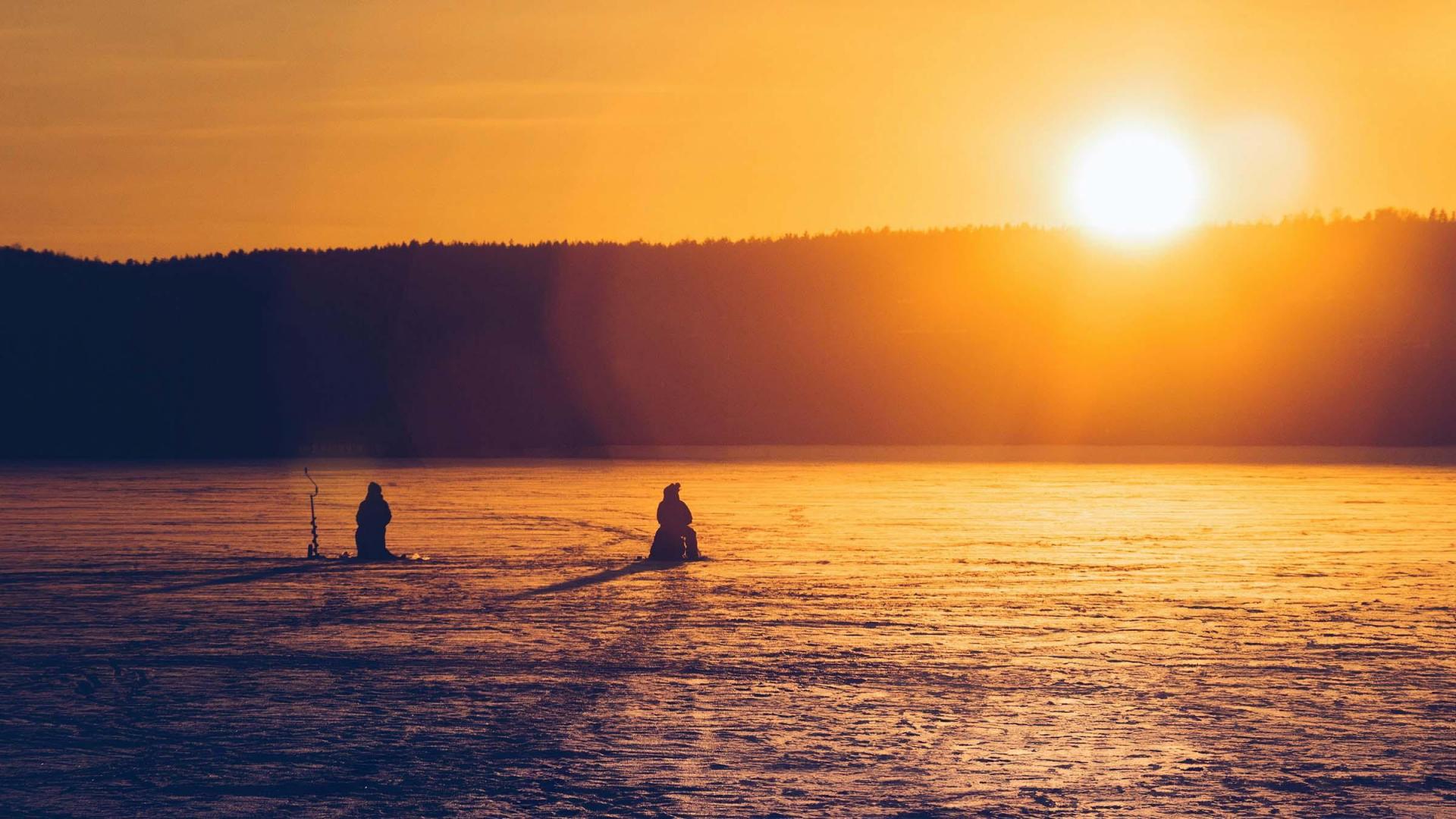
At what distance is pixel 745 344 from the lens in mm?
82688

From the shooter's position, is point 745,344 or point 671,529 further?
point 745,344

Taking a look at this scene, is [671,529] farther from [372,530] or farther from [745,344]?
[745,344]

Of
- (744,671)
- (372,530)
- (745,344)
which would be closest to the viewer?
(744,671)

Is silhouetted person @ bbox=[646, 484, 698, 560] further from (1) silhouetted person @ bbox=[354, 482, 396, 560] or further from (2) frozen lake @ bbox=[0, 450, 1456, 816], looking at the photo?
(1) silhouetted person @ bbox=[354, 482, 396, 560]

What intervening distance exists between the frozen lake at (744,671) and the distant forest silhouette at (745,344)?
4118 centimetres

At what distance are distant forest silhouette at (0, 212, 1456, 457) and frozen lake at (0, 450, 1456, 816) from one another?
4118 cm

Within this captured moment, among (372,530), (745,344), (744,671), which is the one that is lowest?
(744,671)

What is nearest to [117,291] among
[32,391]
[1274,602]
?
[32,391]

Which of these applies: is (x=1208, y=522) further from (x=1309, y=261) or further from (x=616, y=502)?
(x=1309, y=261)

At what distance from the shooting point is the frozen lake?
7.20 meters

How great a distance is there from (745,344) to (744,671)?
72674 millimetres

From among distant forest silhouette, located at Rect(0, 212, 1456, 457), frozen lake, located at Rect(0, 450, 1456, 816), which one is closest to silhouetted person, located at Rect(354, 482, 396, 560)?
frozen lake, located at Rect(0, 450, 1456, 816)

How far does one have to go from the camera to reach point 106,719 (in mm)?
8727

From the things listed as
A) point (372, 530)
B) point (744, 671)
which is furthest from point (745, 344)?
point (744, 671)
